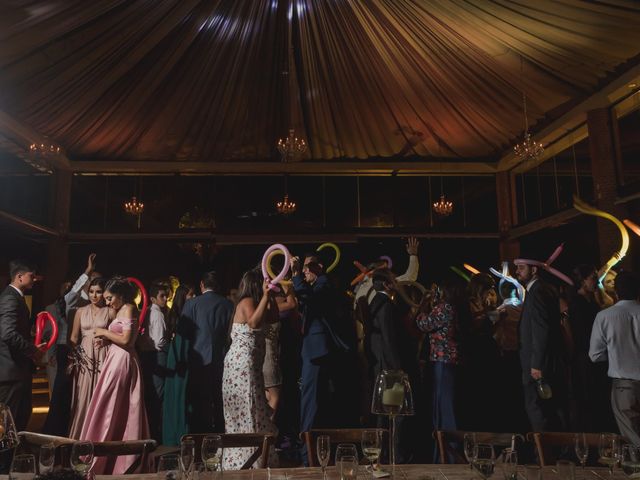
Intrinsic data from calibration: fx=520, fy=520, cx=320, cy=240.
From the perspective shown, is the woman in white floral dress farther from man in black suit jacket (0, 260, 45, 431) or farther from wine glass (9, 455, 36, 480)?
wine glass (9, 455, 36, 480)

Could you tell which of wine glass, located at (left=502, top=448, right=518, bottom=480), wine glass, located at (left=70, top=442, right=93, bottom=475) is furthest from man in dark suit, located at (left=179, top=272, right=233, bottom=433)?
wine glass, located at (left=502, top=448, right=518, bottom=480)

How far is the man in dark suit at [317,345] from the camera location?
423cm

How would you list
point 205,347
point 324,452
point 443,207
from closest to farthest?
point 324,452 < point 205,347 < point 443,207

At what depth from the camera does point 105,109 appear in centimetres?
770

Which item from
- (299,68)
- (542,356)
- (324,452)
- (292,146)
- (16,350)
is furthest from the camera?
(299,68)

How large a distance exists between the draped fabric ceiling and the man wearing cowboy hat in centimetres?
302

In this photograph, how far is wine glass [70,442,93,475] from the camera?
1748 millimetres

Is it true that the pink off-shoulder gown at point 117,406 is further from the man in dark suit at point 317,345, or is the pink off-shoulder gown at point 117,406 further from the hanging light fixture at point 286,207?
the hanging light fixture at point 286,207

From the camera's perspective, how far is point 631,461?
1.74 metres

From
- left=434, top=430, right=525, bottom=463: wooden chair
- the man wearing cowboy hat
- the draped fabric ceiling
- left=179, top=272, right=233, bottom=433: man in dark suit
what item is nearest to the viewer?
left=434, top=430, right=525, bottom=463: wooden chair

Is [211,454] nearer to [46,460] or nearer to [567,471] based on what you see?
→ [46,460]

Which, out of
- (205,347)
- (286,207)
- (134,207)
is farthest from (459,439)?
(134,207)

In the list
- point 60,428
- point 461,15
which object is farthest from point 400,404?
point 461,15

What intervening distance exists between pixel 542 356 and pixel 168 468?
3174 mm
